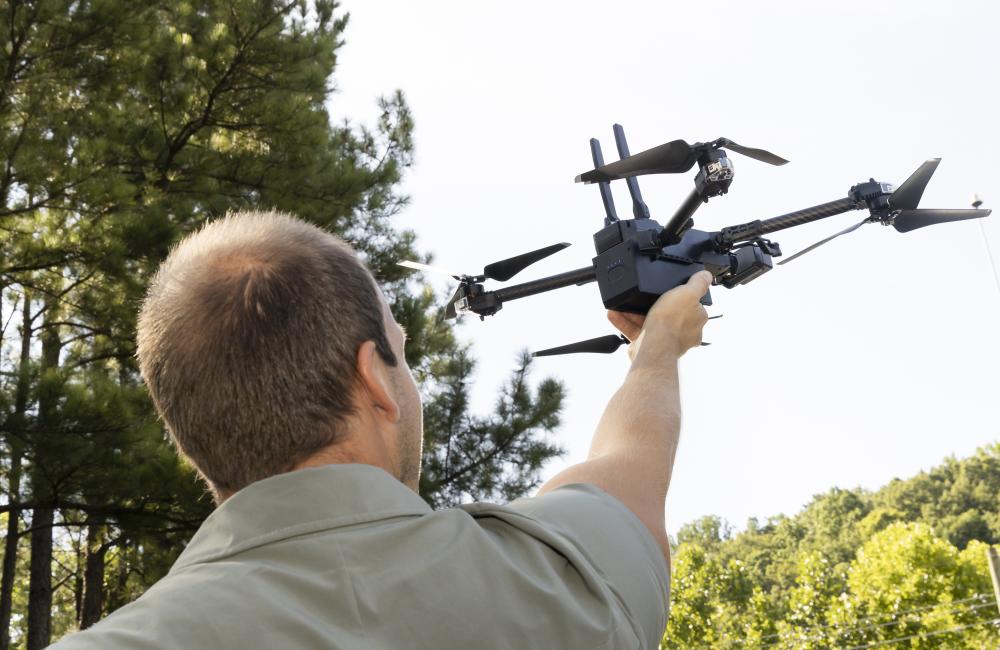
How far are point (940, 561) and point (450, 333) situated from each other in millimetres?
22601

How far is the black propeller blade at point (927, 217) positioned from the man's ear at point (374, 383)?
1870 mm

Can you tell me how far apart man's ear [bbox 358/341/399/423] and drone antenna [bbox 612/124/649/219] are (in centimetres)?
116

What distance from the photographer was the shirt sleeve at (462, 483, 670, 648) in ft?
3.54

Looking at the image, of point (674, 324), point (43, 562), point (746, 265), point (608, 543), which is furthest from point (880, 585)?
point (608, 543)

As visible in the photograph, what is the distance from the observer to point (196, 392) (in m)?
1.19

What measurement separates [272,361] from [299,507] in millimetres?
230

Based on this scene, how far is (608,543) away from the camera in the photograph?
44.3 inches

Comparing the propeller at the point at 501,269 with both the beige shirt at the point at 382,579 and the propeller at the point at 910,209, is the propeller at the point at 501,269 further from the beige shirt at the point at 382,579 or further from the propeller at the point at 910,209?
the beige shirt at the point at 382,579

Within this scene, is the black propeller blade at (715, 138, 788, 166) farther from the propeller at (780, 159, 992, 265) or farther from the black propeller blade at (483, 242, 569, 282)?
the black propeller blade at (483, 242, 569, 282)

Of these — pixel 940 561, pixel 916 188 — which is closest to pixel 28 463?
pixel 916 188

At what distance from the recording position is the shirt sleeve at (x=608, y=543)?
1080 mm

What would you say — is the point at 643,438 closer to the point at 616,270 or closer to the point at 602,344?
the point at 616,270

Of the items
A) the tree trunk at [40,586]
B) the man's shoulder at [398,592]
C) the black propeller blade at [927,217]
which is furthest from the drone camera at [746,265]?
the tree trunk at [40,586]

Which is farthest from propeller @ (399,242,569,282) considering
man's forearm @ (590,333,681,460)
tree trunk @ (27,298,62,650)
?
tree trunk @ (27,298,62,650)
